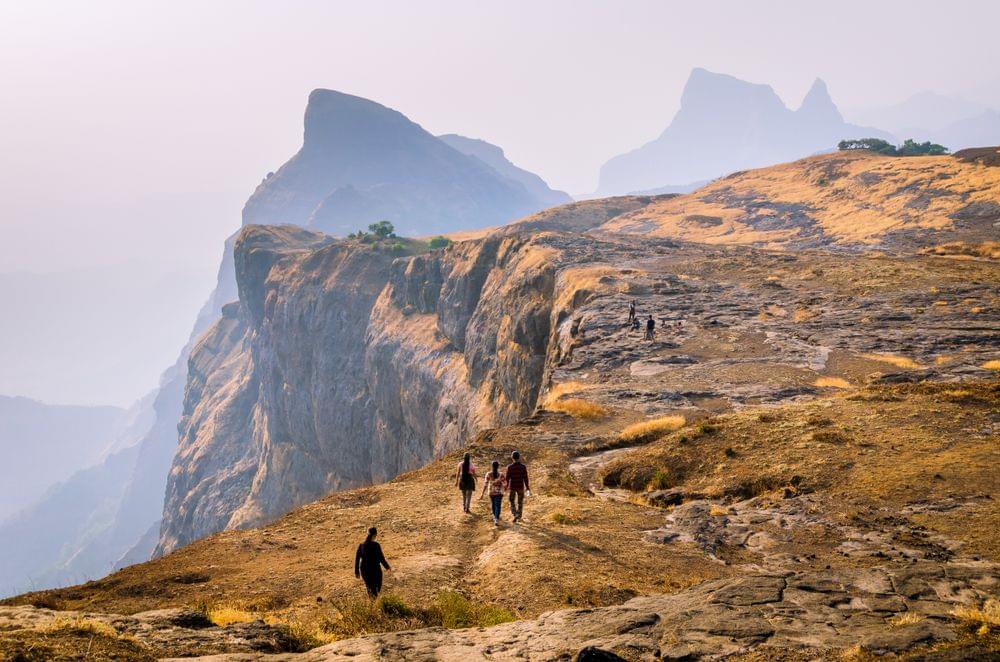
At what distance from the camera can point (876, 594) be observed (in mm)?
9242

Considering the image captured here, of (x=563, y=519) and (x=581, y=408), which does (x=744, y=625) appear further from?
(x=581, y=408)

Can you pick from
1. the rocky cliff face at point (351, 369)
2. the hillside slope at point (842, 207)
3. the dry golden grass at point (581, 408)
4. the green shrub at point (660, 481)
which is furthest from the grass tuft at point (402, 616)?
the hillside slope at point (842, 207)

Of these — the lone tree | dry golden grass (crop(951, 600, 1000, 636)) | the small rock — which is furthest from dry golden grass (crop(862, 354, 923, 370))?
the lone tree

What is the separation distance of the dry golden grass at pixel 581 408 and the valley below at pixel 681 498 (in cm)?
14

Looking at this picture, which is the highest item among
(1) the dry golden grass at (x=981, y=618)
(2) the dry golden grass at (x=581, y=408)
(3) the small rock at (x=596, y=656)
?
(2) the dry golden grass at (x=581, y=408)

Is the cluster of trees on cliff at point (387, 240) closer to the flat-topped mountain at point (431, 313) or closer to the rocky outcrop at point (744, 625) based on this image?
the flat-topped mountain at point (431, 313)

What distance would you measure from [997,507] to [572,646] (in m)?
10.8

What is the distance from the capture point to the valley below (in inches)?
333

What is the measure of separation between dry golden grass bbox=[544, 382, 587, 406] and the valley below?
0.70 ft

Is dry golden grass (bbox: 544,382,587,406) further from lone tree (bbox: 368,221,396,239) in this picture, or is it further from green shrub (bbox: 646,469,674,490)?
lone tree (bbox: 368,221,396,239)

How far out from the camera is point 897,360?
26.3 meters

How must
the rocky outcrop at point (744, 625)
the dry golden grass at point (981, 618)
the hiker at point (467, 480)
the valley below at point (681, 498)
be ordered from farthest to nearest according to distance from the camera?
1. the hiker at point (467, 480)
2. the valley below at point (681, 498)
3. the rocky outcrop at point (744, 625)
4. the dry golden grass at point (981, 618)

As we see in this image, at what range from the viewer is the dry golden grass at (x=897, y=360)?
83.5ft

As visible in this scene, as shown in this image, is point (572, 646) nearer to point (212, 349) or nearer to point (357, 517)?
point (357, 517)
